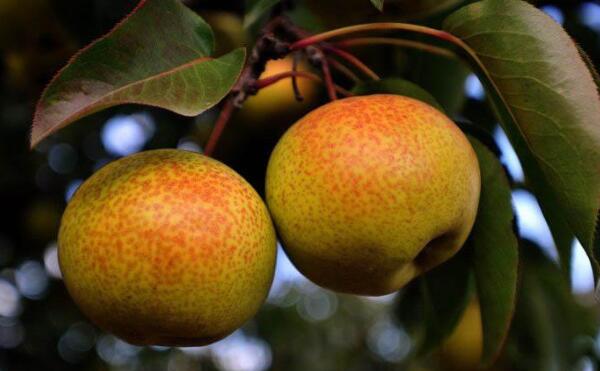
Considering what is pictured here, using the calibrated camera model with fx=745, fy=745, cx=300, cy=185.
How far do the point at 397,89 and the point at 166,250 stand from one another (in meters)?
0.59

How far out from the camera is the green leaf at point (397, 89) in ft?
4.57

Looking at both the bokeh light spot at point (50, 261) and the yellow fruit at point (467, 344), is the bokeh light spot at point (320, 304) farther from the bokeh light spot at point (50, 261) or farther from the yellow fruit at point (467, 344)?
the yellow fruit at point (467, 344)

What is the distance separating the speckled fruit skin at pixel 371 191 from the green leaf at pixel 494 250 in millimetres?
123

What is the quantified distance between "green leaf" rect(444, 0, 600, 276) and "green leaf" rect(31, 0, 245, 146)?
1.34ft

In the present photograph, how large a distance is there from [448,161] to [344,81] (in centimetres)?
87

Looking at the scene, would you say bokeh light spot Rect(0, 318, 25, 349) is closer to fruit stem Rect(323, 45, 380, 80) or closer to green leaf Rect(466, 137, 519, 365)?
fruit stem Rect(323, 45, 380, 80)

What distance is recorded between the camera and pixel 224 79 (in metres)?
1.13

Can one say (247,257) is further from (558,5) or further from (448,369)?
(448,369)

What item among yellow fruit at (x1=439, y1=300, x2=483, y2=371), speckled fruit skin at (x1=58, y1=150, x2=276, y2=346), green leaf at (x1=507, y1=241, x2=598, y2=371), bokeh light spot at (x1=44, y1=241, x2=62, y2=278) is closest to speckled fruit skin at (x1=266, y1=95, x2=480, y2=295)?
speckled fruit skin at (x1=58, y1=150, x2=276, y2=346)

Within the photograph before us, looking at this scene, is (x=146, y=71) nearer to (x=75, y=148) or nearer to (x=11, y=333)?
(x=75, y=148)

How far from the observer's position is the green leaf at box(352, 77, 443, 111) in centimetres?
139

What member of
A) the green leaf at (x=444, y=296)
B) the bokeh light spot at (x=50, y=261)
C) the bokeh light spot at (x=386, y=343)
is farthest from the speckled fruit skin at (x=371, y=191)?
the bokeh light spot at (x=386, y=343)

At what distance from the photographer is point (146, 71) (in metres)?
1.07

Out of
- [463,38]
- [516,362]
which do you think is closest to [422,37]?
[463,38]
